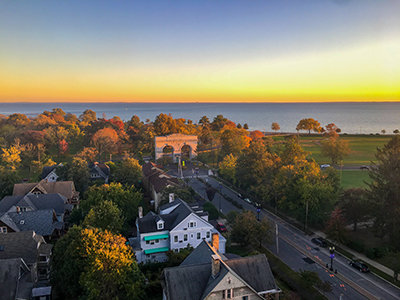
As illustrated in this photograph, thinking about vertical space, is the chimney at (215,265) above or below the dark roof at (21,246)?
above

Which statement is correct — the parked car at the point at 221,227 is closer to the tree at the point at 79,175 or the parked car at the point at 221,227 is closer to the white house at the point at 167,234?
the white house at the point at 167,234

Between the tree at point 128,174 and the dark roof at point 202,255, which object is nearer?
the dark roof at point 202,255

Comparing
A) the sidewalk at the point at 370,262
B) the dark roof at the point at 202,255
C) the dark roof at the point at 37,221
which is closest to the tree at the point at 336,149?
the sidewalk at the point at 370,262

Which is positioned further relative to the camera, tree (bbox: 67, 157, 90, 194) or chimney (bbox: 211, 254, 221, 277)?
tree (bbox: 67, 157, 90, 194)

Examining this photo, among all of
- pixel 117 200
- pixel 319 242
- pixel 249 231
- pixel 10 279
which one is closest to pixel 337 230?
pixel 319 242

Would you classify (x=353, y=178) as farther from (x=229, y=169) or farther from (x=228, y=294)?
(x=228, y=294)

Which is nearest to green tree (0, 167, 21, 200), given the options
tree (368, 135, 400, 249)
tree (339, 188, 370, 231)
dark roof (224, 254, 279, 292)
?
dark roof (224, 254, 279, 292)

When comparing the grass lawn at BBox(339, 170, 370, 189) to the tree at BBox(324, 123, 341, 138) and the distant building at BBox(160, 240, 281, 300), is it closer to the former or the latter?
the distant building at BBox(160, 240, 281, 300)
